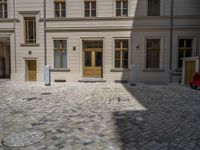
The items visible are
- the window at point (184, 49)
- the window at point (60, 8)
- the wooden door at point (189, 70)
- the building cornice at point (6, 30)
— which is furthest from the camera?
the building cornice at point (6, 30)

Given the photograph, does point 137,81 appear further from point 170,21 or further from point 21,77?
point 21,77

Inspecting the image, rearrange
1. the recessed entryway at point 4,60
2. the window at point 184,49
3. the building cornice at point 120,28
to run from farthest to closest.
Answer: the recessed entryway at point 4,60 → the window at point 184,49 → the building cornice at point 120,28

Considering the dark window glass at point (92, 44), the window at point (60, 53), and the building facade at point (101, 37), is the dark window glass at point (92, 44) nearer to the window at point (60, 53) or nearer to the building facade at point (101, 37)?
the building facade at point (101, 37)

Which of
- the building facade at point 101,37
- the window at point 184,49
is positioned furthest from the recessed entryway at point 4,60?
the window at point 184,49

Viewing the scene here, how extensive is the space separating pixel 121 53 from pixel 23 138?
454 inches

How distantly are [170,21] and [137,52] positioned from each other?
356cm

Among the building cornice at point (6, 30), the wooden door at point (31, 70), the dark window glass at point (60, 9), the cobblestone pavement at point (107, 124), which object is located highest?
the dark window glass at point (60, 9)

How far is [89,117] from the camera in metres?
5.38

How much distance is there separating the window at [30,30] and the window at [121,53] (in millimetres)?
7227

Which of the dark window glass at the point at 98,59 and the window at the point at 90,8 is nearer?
the window at the point at 90,8

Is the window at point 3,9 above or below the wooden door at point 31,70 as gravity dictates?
above

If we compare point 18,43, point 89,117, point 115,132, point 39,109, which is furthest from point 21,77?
point 115,132

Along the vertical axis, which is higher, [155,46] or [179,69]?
[155,46]

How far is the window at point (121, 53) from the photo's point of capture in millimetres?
14352
